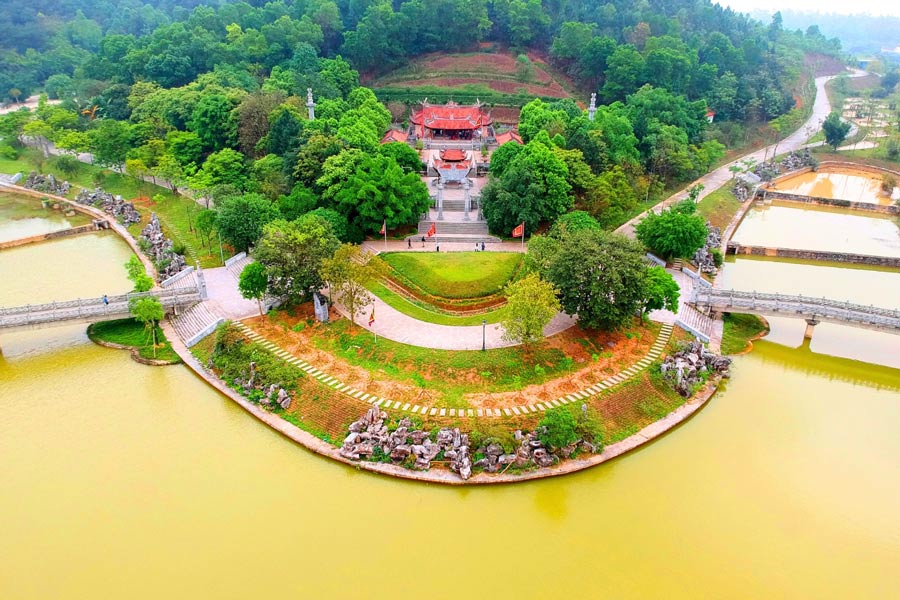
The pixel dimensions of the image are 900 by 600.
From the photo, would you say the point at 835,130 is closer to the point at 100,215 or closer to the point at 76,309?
the point at 100,215

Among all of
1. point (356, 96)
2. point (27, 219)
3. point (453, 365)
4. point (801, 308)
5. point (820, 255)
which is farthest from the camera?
point (356, 96)

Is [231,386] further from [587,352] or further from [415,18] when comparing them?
[415,18]

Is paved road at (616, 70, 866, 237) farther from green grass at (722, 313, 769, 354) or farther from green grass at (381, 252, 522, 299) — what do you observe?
green grass at (381, 252, 522, 299)

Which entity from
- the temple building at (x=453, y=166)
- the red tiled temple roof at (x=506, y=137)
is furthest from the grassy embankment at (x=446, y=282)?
the red tiled temple roof at (x=506, y=137)

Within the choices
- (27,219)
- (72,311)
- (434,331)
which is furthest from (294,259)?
(27,219)

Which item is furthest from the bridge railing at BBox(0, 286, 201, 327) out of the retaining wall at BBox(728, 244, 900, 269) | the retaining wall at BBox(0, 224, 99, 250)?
the retaining wall at BBox(728, 244, 900, 269)
